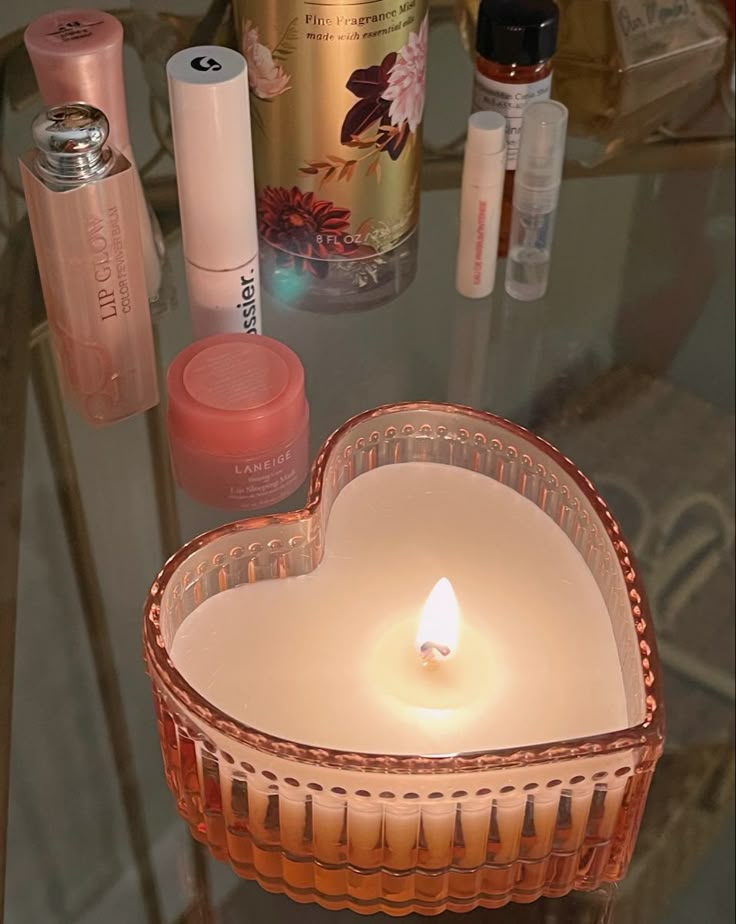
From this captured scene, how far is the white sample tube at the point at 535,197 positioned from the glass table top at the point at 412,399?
17 mm

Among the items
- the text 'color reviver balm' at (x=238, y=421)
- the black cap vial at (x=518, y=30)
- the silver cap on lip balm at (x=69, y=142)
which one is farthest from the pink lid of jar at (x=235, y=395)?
the black cap vial at (x=518, y=30)

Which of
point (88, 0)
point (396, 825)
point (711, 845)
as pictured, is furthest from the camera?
point (88, 0)

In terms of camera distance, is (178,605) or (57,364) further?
(57,364)

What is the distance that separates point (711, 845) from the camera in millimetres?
558

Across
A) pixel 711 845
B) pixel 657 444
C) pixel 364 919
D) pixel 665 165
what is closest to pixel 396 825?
pixel 364 919

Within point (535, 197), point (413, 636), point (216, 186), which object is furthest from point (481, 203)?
point (413, 636)

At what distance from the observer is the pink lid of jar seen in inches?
22.6

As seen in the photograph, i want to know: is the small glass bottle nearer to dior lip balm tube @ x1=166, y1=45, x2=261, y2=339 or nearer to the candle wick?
dior lip balm tube @ x1=166, y1=45, x2=261, y2=339

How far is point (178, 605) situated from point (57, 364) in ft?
0.74

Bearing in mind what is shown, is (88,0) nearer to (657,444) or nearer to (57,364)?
(57,364)

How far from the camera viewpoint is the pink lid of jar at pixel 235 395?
22.6 inches

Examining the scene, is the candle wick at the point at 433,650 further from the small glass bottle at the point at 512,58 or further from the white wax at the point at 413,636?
the small glass bottle at the point at 512,58

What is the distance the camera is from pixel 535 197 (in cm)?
68

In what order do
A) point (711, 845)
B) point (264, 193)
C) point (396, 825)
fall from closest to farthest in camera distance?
point (396, 825), point (711, 845), point (264, 193)
